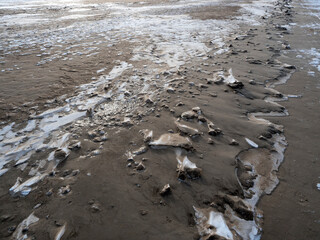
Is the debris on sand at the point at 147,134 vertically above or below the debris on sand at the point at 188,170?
above

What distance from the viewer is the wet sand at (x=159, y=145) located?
2006 millimetres

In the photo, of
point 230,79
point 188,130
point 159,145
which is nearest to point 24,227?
point 159,145

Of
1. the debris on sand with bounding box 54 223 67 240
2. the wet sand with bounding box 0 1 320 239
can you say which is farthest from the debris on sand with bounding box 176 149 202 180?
the debris on sand with bounding box 54 223 67 240

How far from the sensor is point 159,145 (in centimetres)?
282

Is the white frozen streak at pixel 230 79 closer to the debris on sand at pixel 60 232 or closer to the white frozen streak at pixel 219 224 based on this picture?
the white frozen streak at pixel 219 224

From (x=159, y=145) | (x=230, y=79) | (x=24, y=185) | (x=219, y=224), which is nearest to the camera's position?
(x=219, y=224)

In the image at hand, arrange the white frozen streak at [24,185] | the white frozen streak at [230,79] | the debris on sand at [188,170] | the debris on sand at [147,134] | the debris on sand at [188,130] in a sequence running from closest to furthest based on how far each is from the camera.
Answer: the white frozen streak at [24,185] → the debris on sand at [188,170] → the debris on sand at [147,134] → the debris on sand at [188,130] → the white frozen streak at [230,79]

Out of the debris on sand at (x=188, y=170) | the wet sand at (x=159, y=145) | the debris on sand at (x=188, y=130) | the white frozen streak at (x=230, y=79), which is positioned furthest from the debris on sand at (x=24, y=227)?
the white frozen streak at (x=230, y=79)

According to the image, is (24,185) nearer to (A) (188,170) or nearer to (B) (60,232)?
(B) (60,232)

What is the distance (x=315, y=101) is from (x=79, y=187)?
4.45 meters

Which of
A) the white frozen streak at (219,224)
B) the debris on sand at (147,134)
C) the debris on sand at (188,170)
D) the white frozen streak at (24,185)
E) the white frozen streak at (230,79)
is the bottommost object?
the white frozen streak at (219,224)

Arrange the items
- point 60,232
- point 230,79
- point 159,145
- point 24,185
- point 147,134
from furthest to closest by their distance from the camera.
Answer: point 230,79 → point 147,134 → point 159,145 → point 24,185 → point 60,232

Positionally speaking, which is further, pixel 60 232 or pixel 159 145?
pixel 159 145

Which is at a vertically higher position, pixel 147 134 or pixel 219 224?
pixel 147 134
